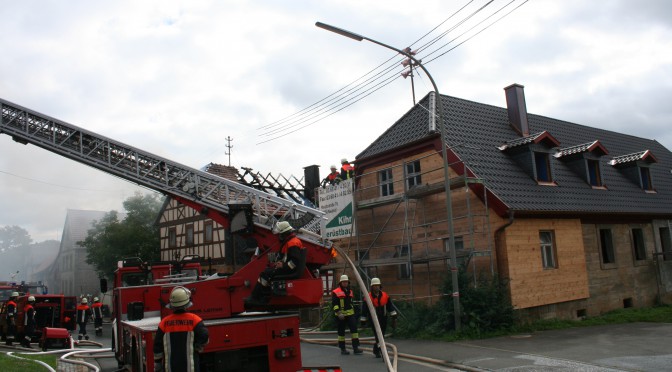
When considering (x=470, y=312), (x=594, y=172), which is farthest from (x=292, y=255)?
(x=594, y=172)

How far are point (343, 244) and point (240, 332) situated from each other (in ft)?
40.6

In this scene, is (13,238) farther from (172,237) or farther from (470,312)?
(470,312)

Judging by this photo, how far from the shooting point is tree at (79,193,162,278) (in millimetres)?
34562

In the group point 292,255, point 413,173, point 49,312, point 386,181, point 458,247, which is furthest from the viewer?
point 49,312

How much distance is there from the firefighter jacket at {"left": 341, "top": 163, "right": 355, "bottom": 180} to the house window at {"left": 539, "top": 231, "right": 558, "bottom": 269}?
6.79 meters

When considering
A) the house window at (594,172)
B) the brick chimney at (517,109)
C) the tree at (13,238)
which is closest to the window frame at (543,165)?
the brick chimney at (517,109)

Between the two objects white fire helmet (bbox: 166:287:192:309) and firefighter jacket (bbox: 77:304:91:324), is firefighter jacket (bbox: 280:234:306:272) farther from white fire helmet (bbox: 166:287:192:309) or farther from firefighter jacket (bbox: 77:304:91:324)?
firefighter jacket (bbox: 77:304:91:324)

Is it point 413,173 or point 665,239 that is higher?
point 413,173

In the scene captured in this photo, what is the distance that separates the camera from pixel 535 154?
59.0ft

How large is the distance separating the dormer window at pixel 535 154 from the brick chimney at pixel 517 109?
220 centimetres

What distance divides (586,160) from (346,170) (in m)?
8.75

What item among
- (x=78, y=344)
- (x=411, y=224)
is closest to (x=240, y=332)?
(x=411, y=224)

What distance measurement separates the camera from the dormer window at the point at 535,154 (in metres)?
17.4

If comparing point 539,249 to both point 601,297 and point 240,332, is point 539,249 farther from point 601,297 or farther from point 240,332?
point 240,332
